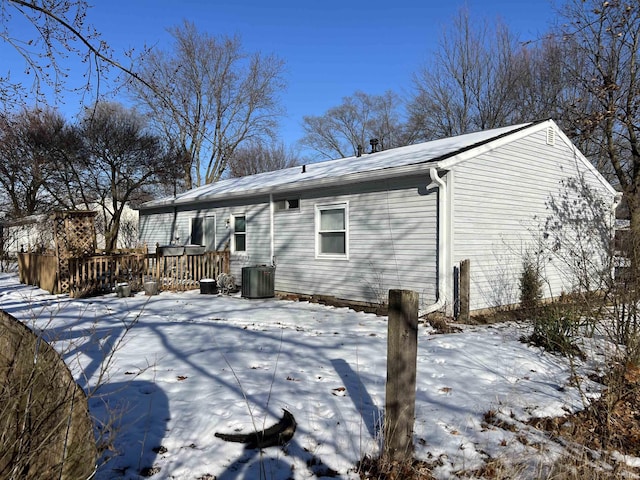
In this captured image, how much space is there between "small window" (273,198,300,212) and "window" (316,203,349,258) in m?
0.90

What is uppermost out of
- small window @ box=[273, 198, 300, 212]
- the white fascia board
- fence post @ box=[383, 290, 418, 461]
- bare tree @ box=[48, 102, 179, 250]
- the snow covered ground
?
bare tree @ box=[48, 102, 179, 250]

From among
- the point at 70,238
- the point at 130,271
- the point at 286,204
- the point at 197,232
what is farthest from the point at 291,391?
the point at 197,232

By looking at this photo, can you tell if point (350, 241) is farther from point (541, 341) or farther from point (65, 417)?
point (65, 417)

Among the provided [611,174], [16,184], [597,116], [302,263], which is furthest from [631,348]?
[16,184]

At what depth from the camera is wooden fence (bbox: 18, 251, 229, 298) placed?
470 inches

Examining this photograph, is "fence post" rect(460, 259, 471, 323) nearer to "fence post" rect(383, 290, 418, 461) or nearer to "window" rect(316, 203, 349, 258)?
"window" rect(316, 203, 349, 258)

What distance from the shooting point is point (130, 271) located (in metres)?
12.7

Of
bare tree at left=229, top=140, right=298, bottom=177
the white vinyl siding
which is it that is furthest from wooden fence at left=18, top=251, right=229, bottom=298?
bare tree at left=229, top=140, right=298, bottom=177

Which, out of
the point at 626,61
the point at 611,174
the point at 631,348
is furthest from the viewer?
the point at 611,174

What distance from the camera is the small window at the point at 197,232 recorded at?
15.3m

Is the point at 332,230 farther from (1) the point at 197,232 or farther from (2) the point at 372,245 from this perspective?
(1) the point at 197,232

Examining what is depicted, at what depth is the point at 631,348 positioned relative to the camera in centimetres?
538

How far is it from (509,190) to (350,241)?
378 cm

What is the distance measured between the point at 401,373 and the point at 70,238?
475 inches
